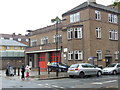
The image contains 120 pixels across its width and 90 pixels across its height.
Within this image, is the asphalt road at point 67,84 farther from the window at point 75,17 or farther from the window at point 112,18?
the window at point 112,18

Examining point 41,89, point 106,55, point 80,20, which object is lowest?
point 41,89

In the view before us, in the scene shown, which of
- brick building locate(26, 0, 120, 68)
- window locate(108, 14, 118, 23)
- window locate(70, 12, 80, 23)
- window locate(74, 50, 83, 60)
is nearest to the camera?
brick building locate(26, 0, 120, 68)

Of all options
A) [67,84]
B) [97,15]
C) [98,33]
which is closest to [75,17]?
[97,15]

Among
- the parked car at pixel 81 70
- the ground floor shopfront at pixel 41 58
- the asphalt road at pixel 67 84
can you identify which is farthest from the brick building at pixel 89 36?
the asphalt road at pixel 67 84

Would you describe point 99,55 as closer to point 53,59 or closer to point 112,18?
point 112,18

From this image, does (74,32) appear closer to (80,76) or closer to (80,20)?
(80,20)

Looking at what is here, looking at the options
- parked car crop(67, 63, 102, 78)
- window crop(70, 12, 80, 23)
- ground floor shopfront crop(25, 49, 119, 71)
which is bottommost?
parked car crop(67, 63, 102, 78)

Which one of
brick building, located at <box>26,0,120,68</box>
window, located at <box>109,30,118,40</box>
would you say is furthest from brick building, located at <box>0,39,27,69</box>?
window, located at <box>109,30,118,40</box>

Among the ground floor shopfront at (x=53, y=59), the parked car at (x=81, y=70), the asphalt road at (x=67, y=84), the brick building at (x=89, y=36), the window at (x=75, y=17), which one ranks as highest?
the window at (x=75, y=17)

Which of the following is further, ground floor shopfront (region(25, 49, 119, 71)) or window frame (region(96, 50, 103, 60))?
window frame (region(96, 50, 103, 60))

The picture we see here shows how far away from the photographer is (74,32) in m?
31.4

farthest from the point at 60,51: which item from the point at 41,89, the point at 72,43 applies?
the point at 41,89

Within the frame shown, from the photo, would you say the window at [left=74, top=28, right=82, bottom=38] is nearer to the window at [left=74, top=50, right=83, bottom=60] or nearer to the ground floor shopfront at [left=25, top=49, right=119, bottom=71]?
the window at [left=74, top=50, right=83, bottom=60]

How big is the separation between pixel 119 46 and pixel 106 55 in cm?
412
